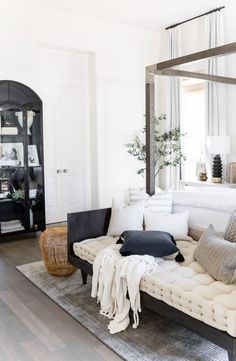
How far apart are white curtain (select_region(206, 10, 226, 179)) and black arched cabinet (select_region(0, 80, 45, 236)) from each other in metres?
2.58

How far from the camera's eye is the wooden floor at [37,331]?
7.99 feet

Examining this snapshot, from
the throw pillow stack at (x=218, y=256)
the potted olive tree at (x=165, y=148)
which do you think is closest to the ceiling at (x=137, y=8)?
the potted olive tree at (x=165, y=148)

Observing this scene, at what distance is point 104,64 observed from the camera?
20.1 ft

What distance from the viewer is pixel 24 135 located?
200 inches

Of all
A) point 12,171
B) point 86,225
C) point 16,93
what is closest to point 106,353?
point 86,225

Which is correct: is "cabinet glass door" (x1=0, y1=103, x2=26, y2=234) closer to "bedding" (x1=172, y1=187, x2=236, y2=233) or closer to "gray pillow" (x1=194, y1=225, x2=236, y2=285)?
"bedding" (x1=172, y1=187, x2=236, y2=233)

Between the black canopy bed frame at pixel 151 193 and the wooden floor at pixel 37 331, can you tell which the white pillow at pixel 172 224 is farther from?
the wooden floor at pixel 37 331

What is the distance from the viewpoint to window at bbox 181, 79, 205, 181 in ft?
20.9

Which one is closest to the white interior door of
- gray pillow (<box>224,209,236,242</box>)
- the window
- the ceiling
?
the ceiling

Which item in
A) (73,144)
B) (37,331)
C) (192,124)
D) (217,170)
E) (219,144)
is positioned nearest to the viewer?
(37,331)

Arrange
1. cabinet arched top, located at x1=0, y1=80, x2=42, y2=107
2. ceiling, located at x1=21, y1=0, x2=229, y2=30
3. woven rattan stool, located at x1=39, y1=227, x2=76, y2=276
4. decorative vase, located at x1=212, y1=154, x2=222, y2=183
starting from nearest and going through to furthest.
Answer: woven rattan stool, located at x1=39, y1=227, x2=76, y2=276
cabinet arched top, located at x1=0, y1=80, x2=42, y2=107
ceiling, located at x1=21, y1=0, x2=229, y2=30
decorative vase, located at x1=212, y1=154, x2=222, y2=183

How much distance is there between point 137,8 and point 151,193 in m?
2.95

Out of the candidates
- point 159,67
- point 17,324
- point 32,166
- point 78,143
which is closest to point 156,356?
point 17,324

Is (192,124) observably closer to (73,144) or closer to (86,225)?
(73,144)
